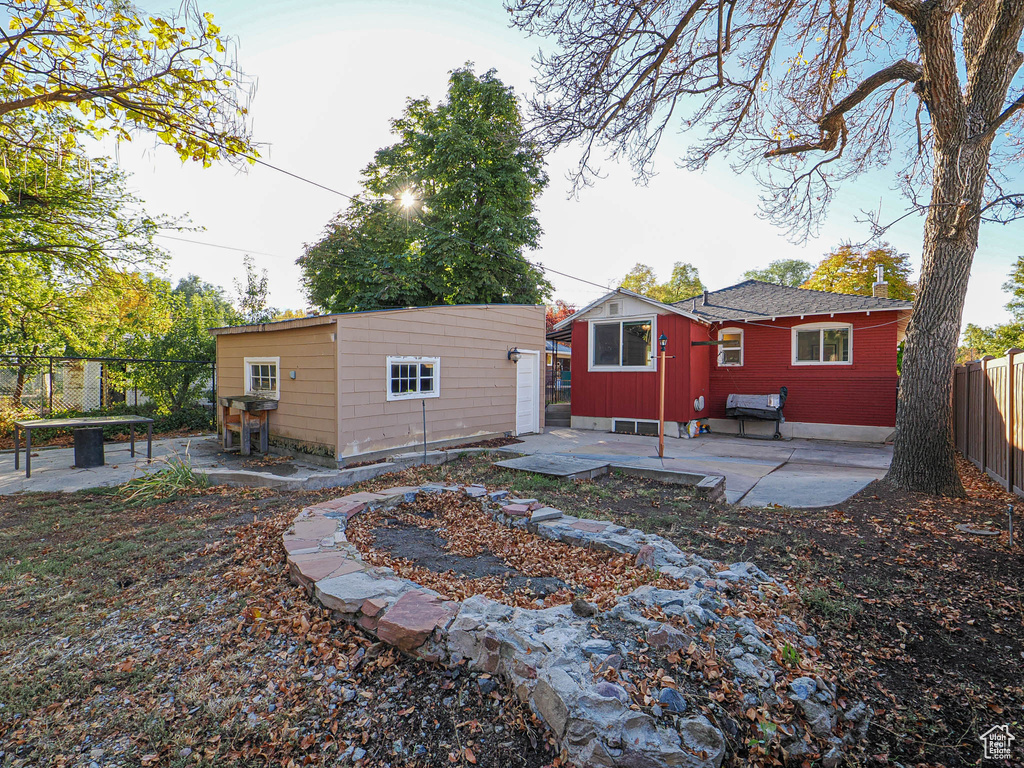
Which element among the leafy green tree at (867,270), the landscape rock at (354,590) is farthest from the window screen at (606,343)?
the leafy green tree at (867,270)

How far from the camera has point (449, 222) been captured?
15133mm

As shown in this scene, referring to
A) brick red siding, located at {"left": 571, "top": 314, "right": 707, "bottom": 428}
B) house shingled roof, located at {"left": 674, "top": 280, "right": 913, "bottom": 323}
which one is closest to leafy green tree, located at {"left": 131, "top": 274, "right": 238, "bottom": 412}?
brick red siding, located at {"left": 571, "top": 314, "right": 707, "bottom": 428}

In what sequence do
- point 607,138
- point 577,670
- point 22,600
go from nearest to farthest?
1. point 577,670
2. point 22,600
3. point 607,138

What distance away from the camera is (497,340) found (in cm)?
936

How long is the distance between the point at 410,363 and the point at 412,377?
9.5 inches

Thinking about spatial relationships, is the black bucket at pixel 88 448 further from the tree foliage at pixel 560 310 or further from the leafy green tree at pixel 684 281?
the leafy green tree at pixel 684 281

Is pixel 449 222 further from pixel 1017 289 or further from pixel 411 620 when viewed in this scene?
pixel 1017 289

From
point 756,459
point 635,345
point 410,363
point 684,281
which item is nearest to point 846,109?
point 756,459

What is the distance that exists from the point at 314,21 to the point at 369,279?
9.32 metres

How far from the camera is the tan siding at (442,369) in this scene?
22.8ft

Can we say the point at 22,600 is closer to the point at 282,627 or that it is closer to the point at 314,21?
the point at 282,627

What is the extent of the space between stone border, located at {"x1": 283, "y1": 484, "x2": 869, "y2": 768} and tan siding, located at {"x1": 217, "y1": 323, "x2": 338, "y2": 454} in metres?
3.92

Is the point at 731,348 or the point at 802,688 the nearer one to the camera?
the point at 802,688

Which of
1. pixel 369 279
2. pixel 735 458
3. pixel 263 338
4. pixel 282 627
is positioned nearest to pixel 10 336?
pixel 263 338
